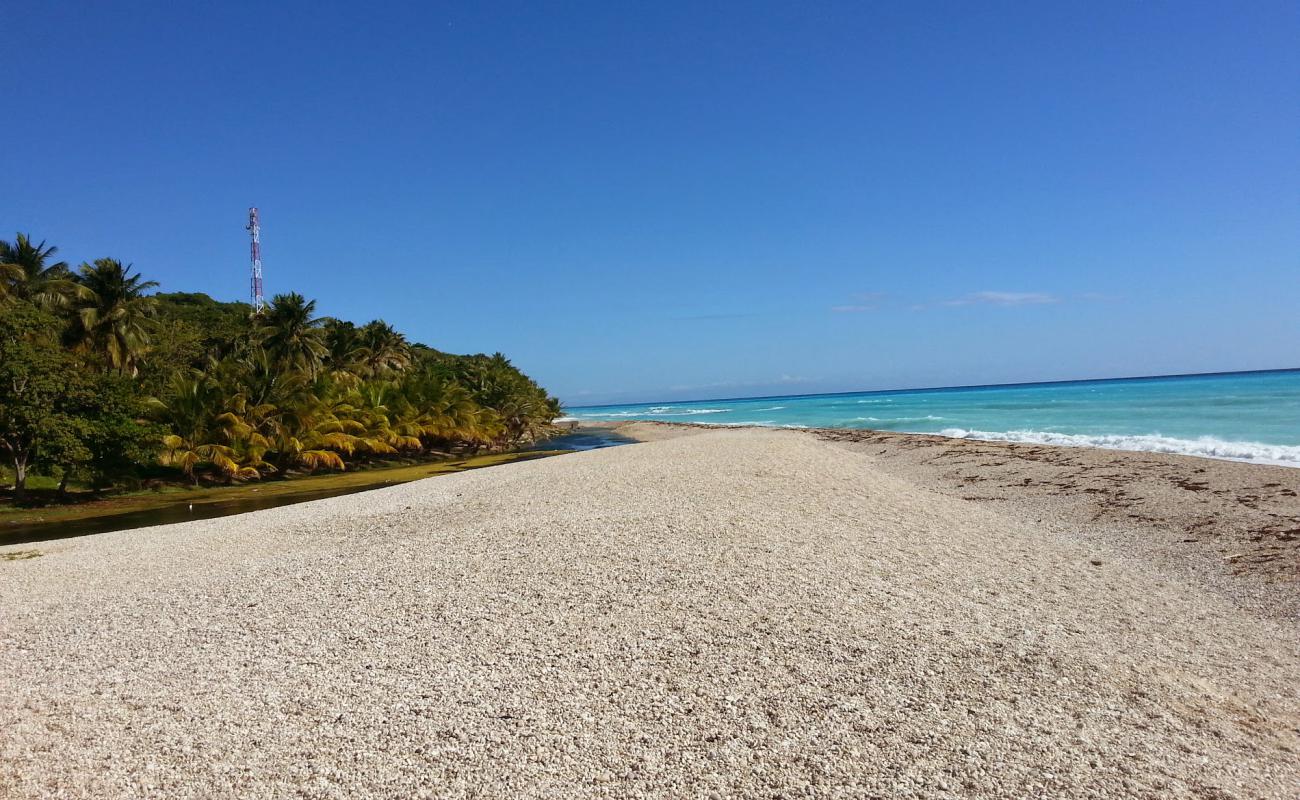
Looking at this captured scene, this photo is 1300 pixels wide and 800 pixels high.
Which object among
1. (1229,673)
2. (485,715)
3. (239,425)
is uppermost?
(239,425)

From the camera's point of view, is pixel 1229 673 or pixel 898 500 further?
pixel 898 500

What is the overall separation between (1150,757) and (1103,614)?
3.36m

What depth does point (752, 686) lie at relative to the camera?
Answer: 5.63 metres

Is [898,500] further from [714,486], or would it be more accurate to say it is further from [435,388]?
[435,388]

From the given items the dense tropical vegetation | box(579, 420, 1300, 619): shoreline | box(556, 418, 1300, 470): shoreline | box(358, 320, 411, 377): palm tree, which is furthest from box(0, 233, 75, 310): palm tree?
box(556, 418, 1300, 470): shoreline

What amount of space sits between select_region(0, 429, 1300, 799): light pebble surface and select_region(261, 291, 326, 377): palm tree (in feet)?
90.5

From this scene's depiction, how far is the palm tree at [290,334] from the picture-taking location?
36.7 meters

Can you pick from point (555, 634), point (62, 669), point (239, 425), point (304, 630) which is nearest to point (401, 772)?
point (555, 634)

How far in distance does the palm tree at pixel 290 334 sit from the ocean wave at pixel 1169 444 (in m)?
37.3

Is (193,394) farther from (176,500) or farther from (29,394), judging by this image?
(29,394)

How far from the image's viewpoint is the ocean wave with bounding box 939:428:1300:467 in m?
21.4

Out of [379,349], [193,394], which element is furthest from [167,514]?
[379,349]

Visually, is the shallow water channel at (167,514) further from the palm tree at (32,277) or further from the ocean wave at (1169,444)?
the ocean wave at (1169,444)

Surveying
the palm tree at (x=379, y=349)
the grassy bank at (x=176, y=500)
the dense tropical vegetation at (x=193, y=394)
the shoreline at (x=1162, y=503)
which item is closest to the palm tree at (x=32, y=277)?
the dense tropical vegetation at (x=193, y=394)
